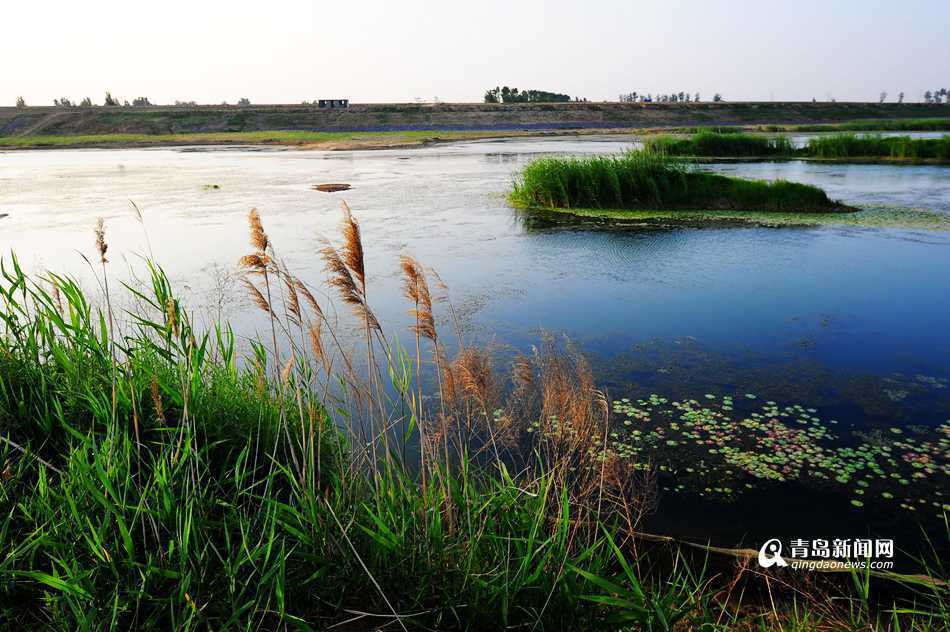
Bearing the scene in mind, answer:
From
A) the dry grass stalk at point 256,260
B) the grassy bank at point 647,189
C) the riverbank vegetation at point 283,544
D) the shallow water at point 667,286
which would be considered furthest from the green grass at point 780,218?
the dry grass stalk at point 256,260

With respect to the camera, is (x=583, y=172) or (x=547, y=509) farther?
(x=583, y=172)

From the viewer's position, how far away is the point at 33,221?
46.2 feet

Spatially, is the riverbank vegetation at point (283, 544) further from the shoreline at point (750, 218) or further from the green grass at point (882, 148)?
the green grass at point (882, 148)

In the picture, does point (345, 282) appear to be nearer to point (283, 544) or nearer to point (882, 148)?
point (283, 544)

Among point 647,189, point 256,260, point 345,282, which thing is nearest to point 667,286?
point 345,282

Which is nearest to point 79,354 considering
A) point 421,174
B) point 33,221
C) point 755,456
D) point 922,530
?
point 755,456

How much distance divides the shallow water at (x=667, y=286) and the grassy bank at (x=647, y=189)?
59.9 inches

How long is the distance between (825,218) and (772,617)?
14.0 meters

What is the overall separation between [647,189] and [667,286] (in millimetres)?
7955

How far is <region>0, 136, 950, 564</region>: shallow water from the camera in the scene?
5.29m

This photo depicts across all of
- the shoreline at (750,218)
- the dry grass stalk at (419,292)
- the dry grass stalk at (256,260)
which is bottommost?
the shoreline at (750,218)

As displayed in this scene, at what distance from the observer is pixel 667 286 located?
30.7ft

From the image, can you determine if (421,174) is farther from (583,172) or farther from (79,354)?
(79,354)

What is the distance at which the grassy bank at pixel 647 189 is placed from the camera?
52.9 ft
